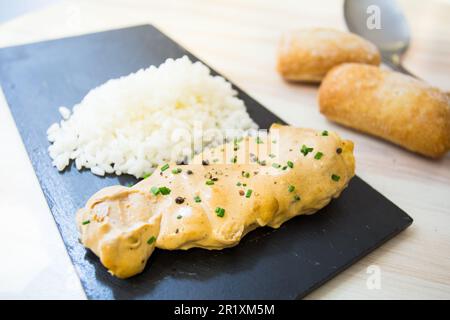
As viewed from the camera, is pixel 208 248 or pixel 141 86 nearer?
pixel 208 248

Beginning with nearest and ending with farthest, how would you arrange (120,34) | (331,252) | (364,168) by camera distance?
(331,252) < (364,168) < (120,34)

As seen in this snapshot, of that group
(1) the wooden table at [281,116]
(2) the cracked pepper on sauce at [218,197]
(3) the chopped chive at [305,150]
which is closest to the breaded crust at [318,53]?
(1) the wooden table at [281,116]

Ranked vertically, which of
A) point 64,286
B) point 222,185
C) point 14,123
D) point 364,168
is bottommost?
point 364,168

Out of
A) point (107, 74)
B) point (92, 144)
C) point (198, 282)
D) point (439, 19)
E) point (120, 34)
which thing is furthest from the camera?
point (439, 19)

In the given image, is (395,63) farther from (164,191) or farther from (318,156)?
(164,191)

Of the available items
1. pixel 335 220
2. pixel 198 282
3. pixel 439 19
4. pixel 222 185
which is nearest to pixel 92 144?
pixel 222 185

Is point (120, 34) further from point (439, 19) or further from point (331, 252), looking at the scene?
point (439, 19)
